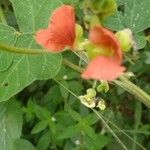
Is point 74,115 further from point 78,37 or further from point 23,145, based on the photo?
point 78,37

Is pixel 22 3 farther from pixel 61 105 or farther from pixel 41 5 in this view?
pixel 61 105

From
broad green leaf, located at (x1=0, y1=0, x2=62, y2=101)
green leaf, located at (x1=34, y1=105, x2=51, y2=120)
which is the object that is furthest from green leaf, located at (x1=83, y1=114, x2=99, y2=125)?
broad green leaf, located at (x1=0, y1=0, x2=62, y2=101)

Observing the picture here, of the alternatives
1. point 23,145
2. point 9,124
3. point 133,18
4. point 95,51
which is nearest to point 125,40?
point 95,51

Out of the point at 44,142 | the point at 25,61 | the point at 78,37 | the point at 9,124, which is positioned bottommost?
the point at 44,142

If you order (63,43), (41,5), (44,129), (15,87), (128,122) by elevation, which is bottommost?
(128,122)

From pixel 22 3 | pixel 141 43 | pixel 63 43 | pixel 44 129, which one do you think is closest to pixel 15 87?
pixel 22 3

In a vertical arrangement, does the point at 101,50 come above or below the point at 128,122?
above

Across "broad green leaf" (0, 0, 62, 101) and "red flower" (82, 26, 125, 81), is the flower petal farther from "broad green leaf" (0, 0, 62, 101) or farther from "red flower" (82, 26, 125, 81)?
"broad green leaf" (0, 0, 62, 101)

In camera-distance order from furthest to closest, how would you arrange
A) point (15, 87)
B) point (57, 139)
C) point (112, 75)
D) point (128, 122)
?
point (128, 122) → point (57, 139) → point (15, 87) → point (112, 75)
